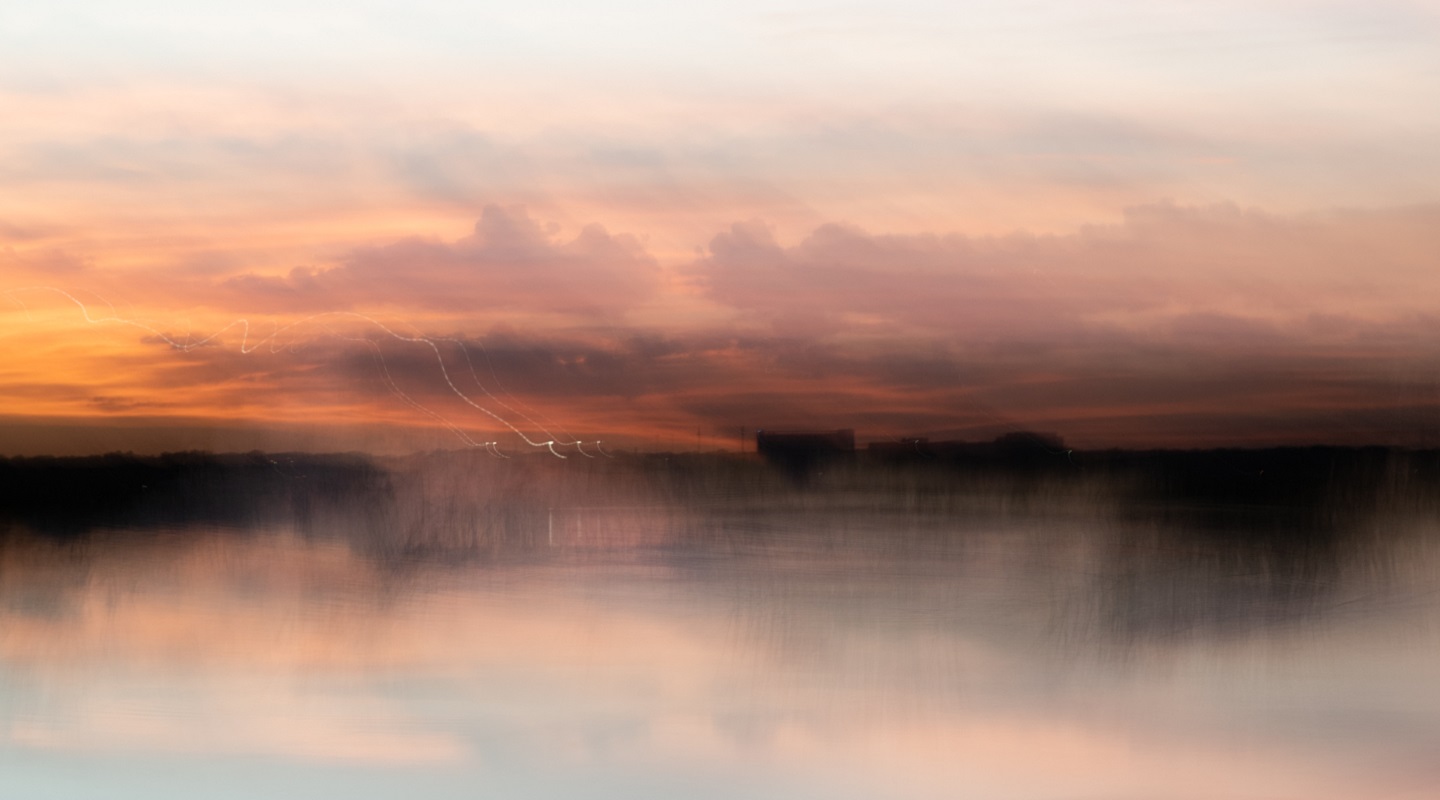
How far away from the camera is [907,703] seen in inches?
231

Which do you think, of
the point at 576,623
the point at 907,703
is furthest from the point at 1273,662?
the point at 576,623

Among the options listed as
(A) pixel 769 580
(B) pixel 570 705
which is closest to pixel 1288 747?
(A) pixel 769 580

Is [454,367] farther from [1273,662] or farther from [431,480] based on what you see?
[1273,662]

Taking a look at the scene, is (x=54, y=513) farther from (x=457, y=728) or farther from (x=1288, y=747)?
(x=1288, y=747)

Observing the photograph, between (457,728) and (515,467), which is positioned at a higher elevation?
(515,467)

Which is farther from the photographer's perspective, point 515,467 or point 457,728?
point 515,467

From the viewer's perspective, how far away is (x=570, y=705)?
5.89 meters

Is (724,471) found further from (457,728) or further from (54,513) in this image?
(54,513)

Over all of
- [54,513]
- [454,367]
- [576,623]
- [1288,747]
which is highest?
[454,367]

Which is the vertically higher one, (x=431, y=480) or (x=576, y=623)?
(x=431, y=480)

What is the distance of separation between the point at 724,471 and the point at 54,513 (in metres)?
3.01

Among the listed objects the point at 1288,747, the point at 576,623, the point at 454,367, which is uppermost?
the point at 454,367

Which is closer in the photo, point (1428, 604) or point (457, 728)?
point (457, 728)

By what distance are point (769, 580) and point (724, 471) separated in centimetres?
51
